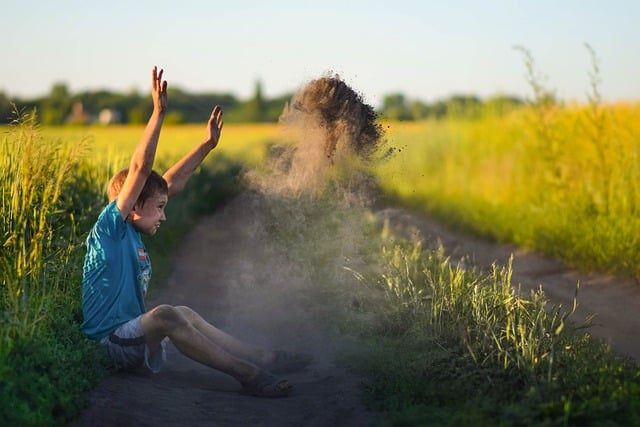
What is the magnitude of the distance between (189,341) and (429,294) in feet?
9.92

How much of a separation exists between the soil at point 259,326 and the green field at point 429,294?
217mm

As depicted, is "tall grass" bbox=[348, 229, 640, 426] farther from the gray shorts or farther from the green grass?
the green grass

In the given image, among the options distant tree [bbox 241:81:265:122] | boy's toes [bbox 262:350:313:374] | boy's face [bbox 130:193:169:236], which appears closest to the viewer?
boy's face [bbox 130:193:169:236]

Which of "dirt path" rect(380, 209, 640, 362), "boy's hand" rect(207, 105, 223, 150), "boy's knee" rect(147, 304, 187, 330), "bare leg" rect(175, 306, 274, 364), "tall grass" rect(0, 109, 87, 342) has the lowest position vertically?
"dirt path" rect(380, 209, 640, 362)

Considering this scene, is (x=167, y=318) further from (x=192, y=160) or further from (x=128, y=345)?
(x=192, y=160)

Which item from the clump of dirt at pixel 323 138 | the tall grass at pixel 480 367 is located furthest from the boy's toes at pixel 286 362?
the clump of dirt at pixel 323 138

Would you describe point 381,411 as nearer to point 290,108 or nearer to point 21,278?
point 21,278

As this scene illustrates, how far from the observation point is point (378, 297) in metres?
9.16

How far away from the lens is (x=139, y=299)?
7500mm

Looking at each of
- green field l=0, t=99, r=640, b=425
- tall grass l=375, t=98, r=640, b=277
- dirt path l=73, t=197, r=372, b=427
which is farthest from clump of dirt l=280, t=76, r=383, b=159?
dirt path l=73, t=197, r=372, b=427

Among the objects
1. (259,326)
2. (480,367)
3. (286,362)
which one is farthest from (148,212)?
(480,367)

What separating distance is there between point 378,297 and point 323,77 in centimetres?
211

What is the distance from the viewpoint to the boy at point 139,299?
7.04 metres

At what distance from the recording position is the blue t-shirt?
7262 mm
